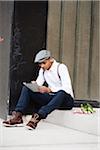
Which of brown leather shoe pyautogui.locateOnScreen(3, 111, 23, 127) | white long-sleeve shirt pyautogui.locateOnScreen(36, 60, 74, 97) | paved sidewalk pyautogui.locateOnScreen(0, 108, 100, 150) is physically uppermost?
white long-sleeve shirt pyautogui.locateOnScreen(36, 60, 74, 97)

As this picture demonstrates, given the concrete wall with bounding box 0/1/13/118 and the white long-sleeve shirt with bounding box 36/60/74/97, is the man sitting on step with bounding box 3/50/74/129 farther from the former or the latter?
the concrete wall with bounding box 0/1/13/118

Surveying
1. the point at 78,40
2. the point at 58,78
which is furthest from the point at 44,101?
the point at 78,40

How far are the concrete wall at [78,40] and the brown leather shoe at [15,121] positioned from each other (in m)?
0.72

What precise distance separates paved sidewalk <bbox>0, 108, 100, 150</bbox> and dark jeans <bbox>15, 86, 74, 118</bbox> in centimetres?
15

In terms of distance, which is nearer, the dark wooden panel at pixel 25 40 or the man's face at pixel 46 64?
the man's face at pixel 46 64

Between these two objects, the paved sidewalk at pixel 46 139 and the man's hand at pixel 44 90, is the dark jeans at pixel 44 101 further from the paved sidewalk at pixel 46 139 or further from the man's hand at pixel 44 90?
the paved sidewalk at pixel 46 139

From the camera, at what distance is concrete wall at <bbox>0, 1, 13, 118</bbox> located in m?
2.67

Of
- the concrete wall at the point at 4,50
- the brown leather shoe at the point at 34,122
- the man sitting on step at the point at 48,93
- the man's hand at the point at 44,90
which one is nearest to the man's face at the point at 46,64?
the man sitting on step at the point at 48,93

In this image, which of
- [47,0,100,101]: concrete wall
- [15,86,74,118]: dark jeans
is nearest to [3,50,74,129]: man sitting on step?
[15,86,74,118]: dark jeans

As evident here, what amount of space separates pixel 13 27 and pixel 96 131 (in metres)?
→ 1.11

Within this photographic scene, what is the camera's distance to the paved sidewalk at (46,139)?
220cm

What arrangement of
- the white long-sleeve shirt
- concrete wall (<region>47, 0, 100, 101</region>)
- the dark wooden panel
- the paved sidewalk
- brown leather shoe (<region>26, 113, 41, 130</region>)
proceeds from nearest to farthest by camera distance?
1. the paved sidewalk
2. brown leather shoe (<region>26, 113, 41, 130</region>)
3. the white long-sleeve shirt
4. the dark wooden panel
5. concrete wall (<region>47, 0, 100, 101</region>)

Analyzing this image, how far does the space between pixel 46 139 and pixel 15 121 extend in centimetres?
43

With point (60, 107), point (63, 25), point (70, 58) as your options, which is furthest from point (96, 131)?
point (63, 25)
